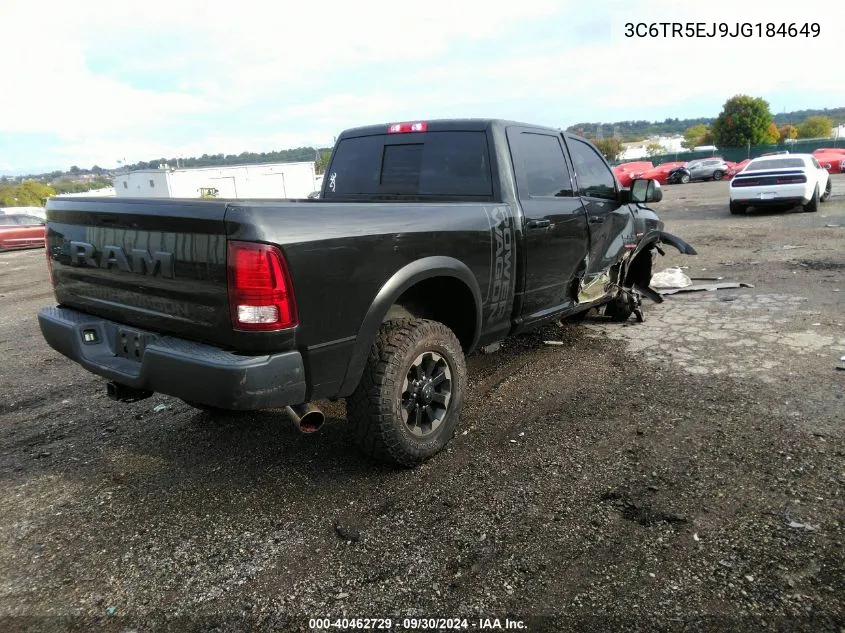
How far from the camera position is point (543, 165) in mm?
4441

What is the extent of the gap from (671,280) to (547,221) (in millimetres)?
4556

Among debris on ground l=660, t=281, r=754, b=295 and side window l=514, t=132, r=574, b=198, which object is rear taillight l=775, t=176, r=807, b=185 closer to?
debris on ground l=660, t=281, r=754, b=295

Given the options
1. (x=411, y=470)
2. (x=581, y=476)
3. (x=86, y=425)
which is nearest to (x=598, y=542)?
(x=581, y=476)

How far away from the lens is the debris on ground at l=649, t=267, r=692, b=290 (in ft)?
26.2

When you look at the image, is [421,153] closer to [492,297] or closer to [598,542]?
[492,297]

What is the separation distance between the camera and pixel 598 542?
8.75 ft

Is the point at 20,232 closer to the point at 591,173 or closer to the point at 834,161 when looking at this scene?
the point at 591,173

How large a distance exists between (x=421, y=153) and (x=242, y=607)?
311cm

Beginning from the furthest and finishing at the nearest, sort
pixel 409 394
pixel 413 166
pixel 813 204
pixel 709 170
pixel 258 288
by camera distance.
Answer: pixel 709 170, pixel 813 204, pixel 413 166, pixel 409 394, pixel 258 288

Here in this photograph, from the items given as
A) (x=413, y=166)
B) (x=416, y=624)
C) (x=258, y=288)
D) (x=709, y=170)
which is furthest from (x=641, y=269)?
(x=709, y=170)

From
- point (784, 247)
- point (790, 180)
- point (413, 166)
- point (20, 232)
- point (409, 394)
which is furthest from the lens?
point (20, 232)

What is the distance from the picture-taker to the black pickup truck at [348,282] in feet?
8.41

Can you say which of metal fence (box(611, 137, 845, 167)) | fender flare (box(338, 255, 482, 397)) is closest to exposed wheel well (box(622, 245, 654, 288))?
fender flare (box(338, 255, 482, 397))

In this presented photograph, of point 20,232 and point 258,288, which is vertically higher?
point 258,288
